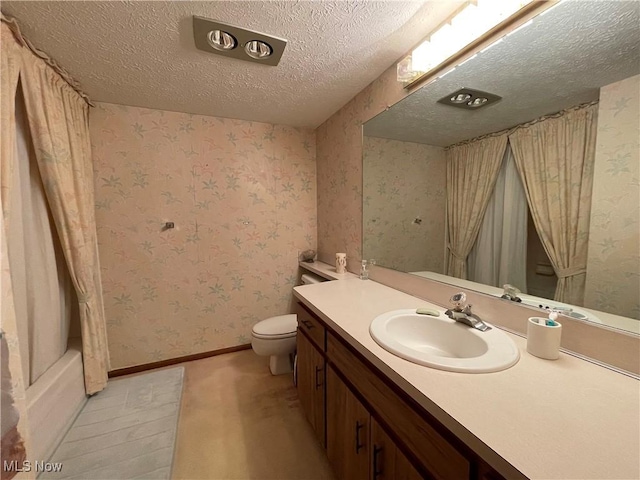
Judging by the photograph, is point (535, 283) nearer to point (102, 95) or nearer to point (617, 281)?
point (617, 281)

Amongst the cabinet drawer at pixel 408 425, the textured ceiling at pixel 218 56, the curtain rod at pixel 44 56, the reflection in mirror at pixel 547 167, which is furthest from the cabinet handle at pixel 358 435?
Answer: the curtain rod at pixel 44 56

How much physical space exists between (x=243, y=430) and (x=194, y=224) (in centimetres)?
153

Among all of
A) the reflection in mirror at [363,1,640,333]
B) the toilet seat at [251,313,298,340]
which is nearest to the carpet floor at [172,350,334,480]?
the toilet seat at [251,313,298,340]

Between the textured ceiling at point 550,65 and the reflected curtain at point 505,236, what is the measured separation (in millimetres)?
174

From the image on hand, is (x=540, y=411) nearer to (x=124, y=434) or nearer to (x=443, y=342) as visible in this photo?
(x=443, y=342)

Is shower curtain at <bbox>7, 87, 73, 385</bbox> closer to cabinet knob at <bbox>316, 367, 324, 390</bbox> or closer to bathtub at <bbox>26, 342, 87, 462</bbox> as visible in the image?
bathtub at <bbox>26, 342, 87, 462</bbox>

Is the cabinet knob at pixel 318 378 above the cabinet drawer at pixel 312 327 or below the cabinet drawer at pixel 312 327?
below

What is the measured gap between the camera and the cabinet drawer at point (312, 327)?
1.17 m

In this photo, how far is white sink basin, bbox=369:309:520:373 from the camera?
700mm

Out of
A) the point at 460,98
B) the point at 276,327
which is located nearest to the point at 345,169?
the point at 460,98

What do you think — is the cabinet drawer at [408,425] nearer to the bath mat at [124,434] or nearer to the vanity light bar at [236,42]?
the bath mat at [124,434]

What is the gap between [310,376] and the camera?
1312 mm

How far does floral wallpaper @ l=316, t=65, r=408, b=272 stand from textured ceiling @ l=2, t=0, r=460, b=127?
115 millimetres

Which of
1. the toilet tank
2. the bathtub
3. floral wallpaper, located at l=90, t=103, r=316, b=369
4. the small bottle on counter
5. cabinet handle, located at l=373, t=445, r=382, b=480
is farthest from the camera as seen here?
the toilet tank
